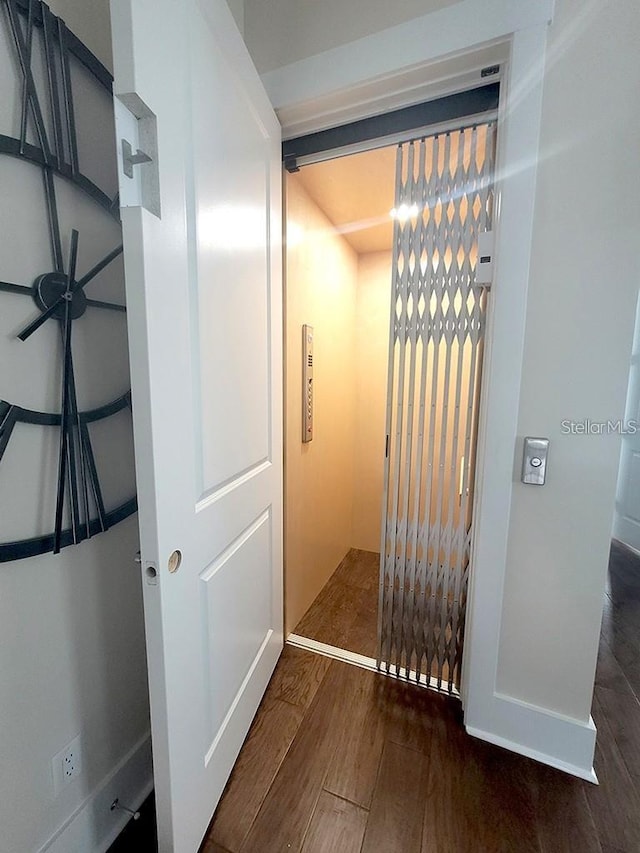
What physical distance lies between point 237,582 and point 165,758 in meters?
0.42

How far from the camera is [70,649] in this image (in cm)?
85

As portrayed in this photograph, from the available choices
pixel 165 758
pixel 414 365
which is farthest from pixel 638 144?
pixel 165 758

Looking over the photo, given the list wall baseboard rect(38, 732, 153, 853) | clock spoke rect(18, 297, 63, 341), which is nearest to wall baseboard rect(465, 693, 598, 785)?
wall baseboard rect(38, 732, 153, 853)

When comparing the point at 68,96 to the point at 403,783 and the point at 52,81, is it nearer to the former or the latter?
the point at 52,81

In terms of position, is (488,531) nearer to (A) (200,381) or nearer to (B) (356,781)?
(B) (356,781)

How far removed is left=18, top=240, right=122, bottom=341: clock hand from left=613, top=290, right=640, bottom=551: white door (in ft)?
4.89

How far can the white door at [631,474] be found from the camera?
1.14m

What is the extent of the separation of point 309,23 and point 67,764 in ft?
7.59

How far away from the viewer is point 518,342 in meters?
1.07

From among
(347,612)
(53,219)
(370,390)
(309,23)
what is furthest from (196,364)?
(370,390)

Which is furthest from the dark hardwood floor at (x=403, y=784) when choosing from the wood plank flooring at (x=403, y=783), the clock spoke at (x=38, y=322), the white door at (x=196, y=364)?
the clock spoke at (x=38, y=322)

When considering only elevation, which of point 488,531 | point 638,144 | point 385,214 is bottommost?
point 488,531

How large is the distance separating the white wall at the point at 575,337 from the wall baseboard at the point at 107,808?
1.22 m

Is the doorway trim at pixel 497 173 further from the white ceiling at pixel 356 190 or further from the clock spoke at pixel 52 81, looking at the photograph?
the clock spoke at pixel 52 81
